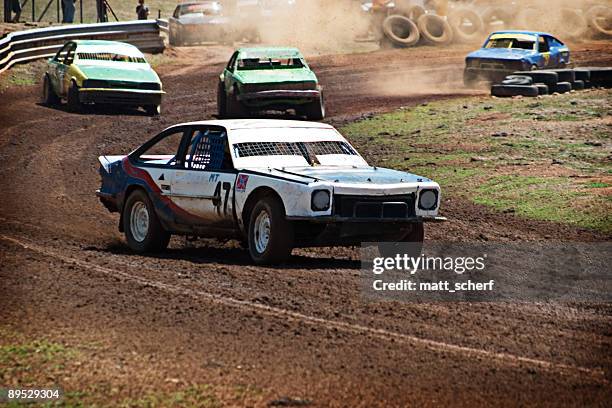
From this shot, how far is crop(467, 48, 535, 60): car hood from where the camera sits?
27497 mm

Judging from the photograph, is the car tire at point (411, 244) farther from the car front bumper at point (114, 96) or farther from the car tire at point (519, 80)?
the car tire at point (519, 80)

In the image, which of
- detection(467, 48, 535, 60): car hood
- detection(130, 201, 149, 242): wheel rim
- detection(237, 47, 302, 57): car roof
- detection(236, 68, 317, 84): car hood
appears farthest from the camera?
detection(467, 48, 535, 60): car hood

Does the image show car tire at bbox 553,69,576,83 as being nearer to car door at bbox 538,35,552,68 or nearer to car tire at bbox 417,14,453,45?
car door at bbox 538,35,552,68

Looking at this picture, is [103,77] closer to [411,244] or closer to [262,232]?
[262,232]

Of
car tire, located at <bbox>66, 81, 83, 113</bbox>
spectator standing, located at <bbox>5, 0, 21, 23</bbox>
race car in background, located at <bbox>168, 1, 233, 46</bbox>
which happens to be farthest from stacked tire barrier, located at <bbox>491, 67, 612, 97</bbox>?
spectator standing, located at <bbox>5, 0, 21, 23</bbox>

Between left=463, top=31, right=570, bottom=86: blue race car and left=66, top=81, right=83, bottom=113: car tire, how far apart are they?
9.70m

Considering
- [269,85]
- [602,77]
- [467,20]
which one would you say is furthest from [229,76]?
[467,20]

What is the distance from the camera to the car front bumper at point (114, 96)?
22.6m

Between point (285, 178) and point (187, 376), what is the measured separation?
3.67 m

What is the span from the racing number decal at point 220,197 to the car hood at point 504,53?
18041 mm

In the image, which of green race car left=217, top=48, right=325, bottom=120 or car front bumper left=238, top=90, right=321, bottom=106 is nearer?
car front bumper left=238, top=90, right=321, bottom=106

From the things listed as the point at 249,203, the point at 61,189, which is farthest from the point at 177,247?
the point at 61,189

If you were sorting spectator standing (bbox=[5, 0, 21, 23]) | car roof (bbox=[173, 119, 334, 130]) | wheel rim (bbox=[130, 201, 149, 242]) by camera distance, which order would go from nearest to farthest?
car roof (bbox=[173, 119, 334, 130]) < wheel rim (bbox=[130, 201, 149, 242]) < spectator standing (bbox=[5, 0, 21, 23])

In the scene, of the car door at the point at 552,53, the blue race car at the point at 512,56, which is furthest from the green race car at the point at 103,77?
the car door at the point at 552,53
